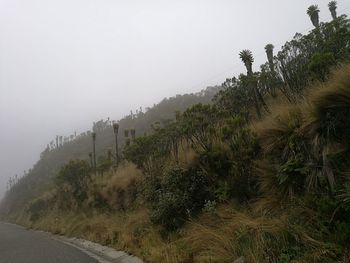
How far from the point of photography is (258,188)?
1066 cm

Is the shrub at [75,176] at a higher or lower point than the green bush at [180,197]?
lower

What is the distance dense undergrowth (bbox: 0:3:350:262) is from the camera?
24.3 ft

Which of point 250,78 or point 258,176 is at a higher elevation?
point 250,78

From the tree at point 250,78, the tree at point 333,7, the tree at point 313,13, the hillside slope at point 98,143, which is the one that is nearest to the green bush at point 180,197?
the tree at point 250,78

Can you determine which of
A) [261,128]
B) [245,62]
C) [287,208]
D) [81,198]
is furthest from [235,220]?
[81,198]

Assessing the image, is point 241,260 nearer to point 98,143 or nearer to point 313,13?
point 313,13

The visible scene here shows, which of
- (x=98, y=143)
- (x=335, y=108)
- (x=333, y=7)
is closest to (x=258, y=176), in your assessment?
(x=335, y=108)

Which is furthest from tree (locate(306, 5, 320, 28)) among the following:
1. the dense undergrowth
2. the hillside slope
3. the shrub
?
the hillside slope

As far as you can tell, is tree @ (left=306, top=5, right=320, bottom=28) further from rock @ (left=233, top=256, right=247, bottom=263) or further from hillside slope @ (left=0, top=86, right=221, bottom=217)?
hillside slope @ (left=0, top=86, right=221, bottom=217)

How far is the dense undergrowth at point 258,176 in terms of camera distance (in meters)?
7.41

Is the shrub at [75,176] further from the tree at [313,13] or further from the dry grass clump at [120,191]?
the tree at [313,13]

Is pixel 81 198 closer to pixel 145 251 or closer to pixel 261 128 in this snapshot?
pixel 145 251

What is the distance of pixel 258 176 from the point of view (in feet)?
34.8

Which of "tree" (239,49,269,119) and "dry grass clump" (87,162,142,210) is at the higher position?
"tree" (239,49,269,119)
